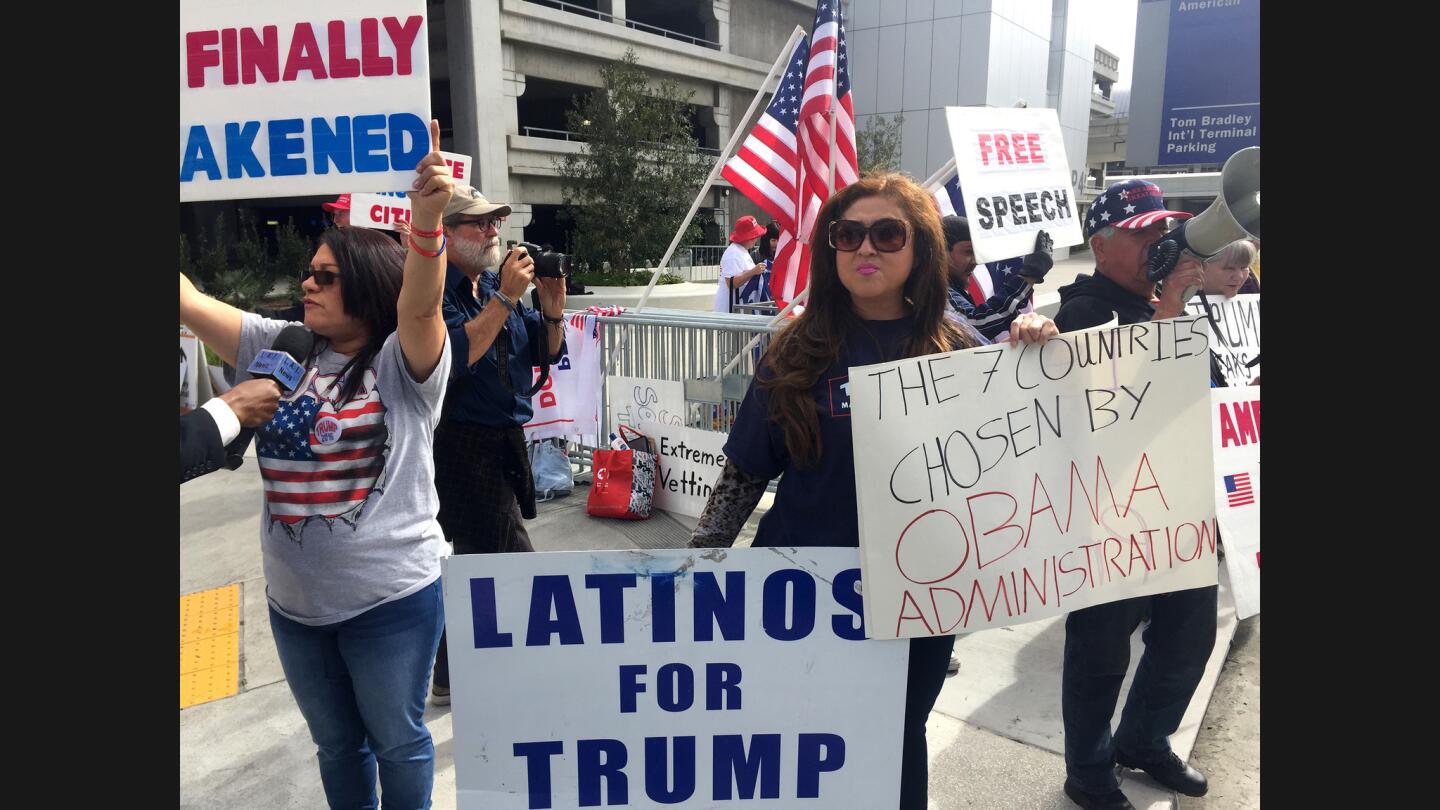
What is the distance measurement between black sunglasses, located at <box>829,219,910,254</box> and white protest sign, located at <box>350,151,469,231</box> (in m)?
3.70

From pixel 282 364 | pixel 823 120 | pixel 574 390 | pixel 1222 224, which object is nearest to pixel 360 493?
pixel 282 364

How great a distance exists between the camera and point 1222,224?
3.10m

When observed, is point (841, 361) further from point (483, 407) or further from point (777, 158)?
point (777, 158)

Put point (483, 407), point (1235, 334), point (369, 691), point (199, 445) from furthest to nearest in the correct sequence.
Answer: point (1235, 334), point (483, 407), point (369, 691), point (199, 445)

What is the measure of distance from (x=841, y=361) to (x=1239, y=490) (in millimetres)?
1751

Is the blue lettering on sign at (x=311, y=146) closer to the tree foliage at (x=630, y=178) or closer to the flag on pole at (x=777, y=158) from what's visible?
the flag on pole at (x=777, y=158)

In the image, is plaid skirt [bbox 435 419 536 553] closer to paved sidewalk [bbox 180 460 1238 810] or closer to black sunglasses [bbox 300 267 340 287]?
paved sidewalk [bbox 180 460 1238 810]

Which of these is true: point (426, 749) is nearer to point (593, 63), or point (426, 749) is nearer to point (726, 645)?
point (726, 645)

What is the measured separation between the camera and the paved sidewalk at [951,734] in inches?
122

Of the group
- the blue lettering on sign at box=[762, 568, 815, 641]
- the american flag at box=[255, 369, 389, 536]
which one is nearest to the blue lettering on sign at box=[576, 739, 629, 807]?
the blue lettering on sign at box=[762, 568, 815, 641]

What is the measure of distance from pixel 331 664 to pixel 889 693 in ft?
4.65

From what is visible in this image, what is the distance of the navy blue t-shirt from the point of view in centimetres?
216

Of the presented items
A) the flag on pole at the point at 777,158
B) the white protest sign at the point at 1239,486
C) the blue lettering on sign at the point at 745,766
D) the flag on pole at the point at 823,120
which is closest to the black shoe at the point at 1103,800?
the white protest sign at the point at 1239,486

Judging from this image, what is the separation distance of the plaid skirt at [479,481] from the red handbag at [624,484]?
2.39 m
